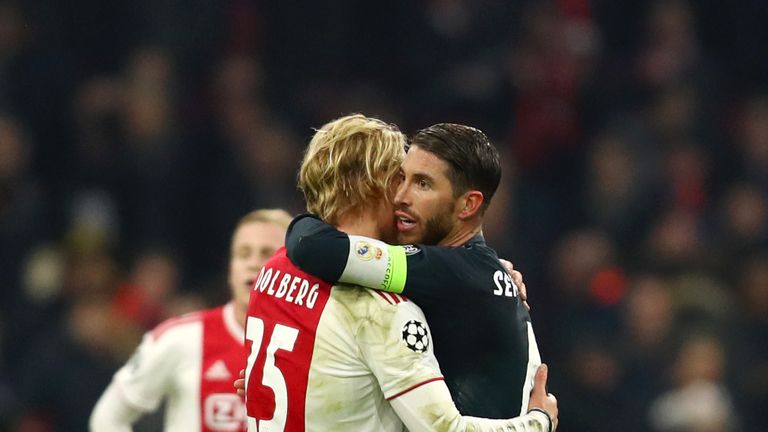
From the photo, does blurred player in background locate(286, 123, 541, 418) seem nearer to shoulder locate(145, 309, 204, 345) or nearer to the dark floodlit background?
shoulder locate(145, 309, 204, 345)

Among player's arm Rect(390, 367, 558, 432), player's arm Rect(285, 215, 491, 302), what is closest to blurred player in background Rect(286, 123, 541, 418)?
player's arm Rect(285, 215, 491, 302)

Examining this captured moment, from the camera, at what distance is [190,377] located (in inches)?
216

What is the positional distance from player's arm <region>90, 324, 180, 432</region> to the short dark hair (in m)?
1.84

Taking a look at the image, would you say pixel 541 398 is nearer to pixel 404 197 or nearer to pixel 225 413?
pixel 404 197

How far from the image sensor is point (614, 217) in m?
10.3

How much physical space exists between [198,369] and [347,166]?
182 centimetres

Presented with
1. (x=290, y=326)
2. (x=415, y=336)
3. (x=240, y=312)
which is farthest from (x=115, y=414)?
(x=415, y=336)

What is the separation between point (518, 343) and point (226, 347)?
1835 mm

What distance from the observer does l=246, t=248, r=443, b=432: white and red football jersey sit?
148 inches

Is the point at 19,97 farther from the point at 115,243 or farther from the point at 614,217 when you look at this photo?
the point at 614,217

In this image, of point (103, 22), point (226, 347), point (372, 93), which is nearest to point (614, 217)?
point (372, 93)

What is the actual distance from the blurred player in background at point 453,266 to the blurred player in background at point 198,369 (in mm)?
1475

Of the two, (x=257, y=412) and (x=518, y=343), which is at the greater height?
(x=518, y=343)

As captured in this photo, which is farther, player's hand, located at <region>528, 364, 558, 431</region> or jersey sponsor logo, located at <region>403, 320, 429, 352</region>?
player's hand, located at <region>528, 364, 558, 431</region>
